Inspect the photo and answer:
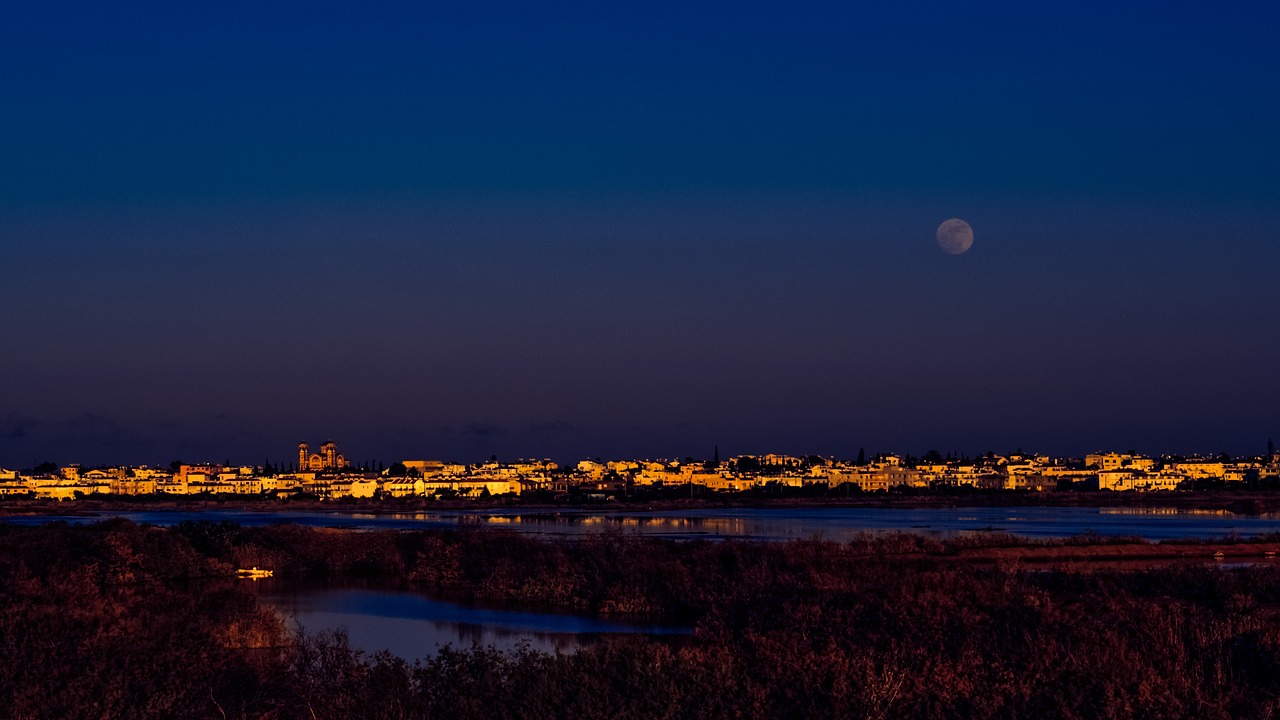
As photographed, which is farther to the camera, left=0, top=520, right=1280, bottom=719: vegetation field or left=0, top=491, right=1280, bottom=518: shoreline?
left=0, top=491, right=1280, bottom=518: shoreline

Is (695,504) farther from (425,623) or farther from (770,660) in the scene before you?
(770,660)

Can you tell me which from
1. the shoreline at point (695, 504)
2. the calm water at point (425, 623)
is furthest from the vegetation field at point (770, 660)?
the shoreline at point (695, 504)

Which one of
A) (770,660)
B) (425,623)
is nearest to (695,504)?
(425,623)

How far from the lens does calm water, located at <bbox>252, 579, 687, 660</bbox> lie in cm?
2444

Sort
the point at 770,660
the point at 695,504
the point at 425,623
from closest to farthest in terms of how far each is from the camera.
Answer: the point at 770,660 → the point at 425,623 → the point at 695,504

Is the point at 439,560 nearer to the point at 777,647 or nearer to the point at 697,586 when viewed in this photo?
the point at 697,586

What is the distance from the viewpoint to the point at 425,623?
28.1m

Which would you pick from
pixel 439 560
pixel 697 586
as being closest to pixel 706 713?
pixel 697 586

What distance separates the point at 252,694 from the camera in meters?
14.4

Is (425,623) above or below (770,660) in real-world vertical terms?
below

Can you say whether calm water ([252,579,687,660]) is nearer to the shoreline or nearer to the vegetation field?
the vegetation field

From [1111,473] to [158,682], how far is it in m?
178

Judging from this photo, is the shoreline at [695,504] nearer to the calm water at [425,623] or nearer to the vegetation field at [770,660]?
the calm water at [425,623]

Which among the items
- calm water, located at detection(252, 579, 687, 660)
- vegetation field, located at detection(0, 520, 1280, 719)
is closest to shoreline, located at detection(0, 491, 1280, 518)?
calm water, located at detection(252, 579, 687, 660)
